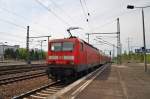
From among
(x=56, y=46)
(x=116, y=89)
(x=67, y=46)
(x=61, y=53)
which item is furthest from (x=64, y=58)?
(x=116, y=89)

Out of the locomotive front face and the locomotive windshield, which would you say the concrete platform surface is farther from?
the locomotive windshield

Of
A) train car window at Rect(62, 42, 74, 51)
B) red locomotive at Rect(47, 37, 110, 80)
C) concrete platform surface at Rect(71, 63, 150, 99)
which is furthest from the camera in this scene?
train car window at Rect(62, 42, 74, 51)

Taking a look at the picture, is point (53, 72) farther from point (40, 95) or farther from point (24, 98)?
point (24, 98)

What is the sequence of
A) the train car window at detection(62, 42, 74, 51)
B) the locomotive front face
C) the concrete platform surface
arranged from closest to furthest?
the concrete platform surface < the locomotive front face < the train car window at detection(62, 42, 74, 51)

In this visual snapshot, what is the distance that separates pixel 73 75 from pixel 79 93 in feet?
21.0

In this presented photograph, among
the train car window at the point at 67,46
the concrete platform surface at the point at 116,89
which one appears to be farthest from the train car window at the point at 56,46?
the concrete platform surface at the point at 116,89

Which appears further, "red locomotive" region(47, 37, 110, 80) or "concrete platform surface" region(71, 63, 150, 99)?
"red locomotive" region(47, 37, 110, 80)

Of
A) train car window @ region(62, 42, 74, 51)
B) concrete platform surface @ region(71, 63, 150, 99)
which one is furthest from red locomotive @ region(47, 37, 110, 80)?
concrete platform surface @ region(71, 63, 150, 99)

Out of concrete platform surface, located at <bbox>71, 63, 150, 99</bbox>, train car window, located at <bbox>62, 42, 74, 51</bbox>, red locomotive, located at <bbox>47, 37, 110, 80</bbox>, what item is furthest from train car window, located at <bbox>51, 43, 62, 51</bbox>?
concrete platform surface, located at <bbox>71, 63, 150, 99</bbox>

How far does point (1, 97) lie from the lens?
34.9ft

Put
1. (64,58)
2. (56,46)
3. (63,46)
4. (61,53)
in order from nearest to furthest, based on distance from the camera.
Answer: (64,58) → (61,53) → (63,46) → (56,46)

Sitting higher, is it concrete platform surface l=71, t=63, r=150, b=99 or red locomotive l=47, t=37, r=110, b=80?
red locomotive l=47, t=37, r=110, b=80

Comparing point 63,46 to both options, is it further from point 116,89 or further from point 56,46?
point 116,89

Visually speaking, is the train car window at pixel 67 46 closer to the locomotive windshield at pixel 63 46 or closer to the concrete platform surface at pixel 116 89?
the locomotive windshield at pixel 63 46
